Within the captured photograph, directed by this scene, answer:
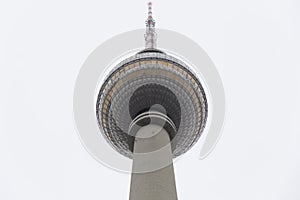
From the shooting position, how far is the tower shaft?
21172 millimetres

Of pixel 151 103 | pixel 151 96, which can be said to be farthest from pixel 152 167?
pixel 151 96

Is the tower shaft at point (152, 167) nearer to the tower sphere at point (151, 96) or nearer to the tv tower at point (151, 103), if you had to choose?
the tv tower at point (151, 103)

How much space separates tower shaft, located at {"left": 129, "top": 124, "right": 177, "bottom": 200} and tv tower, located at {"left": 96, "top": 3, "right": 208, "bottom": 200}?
0.34ft

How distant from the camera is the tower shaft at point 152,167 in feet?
69.5

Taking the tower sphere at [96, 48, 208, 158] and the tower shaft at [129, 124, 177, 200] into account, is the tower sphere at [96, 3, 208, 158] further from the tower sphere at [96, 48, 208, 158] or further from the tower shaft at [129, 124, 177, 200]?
the tower shaft at [129, 124, 177, 200]

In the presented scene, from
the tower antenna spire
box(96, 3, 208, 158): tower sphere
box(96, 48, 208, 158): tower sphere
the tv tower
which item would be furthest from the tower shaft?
the tower antenna spire

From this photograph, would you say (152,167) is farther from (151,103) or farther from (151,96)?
(151,96)

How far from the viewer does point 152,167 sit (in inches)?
898

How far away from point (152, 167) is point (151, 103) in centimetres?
609

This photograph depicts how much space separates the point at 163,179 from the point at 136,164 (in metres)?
2.43

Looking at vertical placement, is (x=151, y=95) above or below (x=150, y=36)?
below

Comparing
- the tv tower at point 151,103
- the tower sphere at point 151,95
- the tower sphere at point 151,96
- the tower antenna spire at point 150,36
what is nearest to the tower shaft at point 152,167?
the tv tower at point 151,103

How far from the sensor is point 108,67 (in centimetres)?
3381

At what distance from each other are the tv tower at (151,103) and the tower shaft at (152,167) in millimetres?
103
